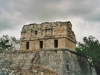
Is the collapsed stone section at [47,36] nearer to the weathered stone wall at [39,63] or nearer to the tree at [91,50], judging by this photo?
the weathered stone wall at [39,63]

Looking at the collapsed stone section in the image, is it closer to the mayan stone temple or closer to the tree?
the mayan stone temple

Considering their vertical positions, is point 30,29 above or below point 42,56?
above

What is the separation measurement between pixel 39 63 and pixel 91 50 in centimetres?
1401

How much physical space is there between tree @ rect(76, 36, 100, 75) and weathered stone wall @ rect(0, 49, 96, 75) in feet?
27.7

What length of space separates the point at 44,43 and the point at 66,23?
9.67 feet

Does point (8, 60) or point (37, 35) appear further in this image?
point (37, 35)

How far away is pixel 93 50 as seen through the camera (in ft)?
105

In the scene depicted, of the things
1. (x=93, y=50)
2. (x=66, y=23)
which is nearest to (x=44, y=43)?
(x=66, y=23)

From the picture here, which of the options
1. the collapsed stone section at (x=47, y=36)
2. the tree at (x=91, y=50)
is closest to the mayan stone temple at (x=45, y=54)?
the collapsed stone section at (x=47, y=36)

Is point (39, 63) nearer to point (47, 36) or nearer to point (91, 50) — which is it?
point (47, 36)

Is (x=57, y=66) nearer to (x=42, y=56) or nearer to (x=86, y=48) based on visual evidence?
(x=42, y=56)

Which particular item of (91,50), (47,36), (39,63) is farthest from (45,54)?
(91,50)

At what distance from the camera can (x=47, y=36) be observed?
21.2 m

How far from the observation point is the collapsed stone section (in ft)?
67.5
